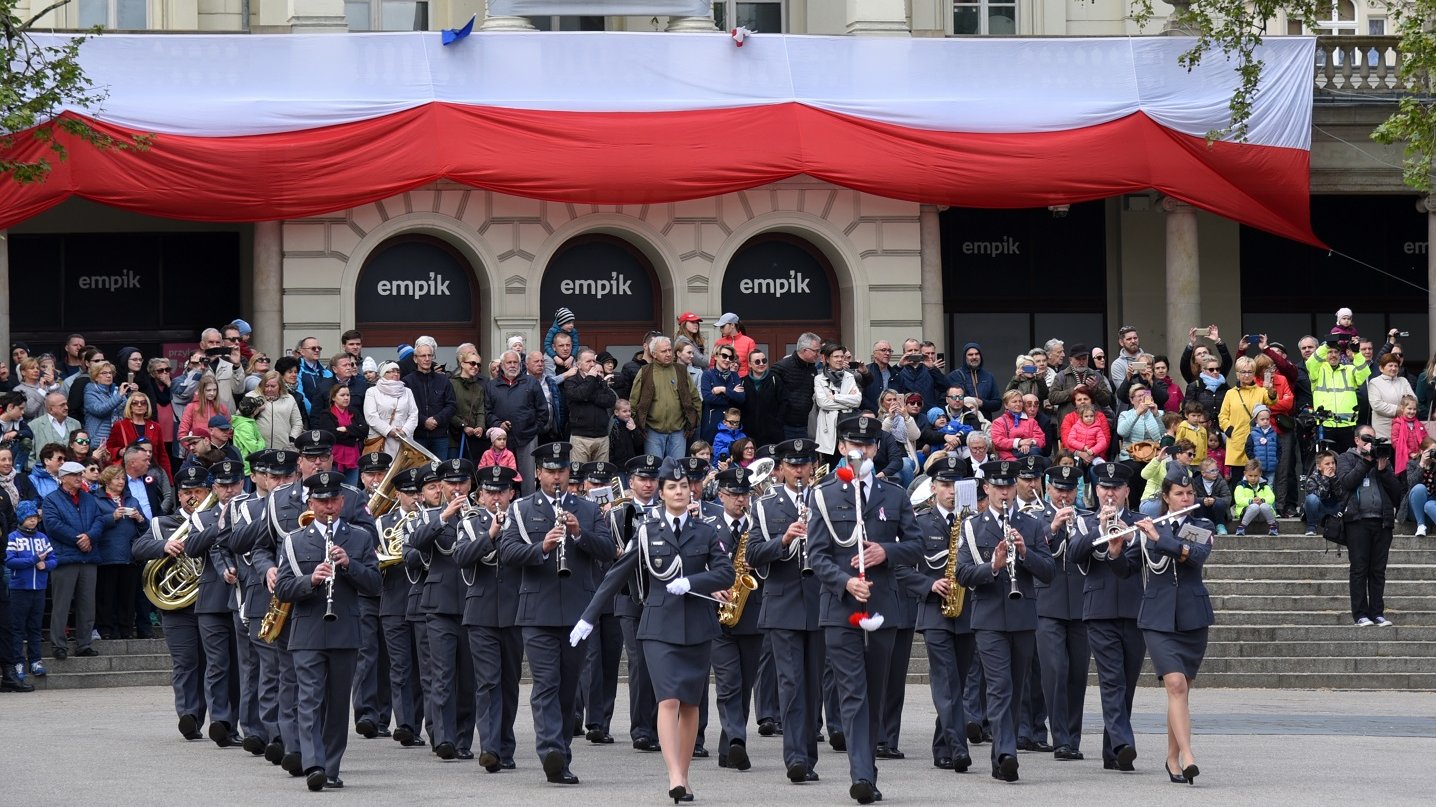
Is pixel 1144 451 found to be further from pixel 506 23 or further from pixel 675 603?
pixel 675 603

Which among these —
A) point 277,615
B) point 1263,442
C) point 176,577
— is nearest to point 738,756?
point 277,615

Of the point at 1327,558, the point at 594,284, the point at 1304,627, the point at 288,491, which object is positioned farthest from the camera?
the point at 594,284

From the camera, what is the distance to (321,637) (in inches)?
601

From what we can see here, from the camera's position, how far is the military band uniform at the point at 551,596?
614 inches

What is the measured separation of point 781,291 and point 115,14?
9395 mm

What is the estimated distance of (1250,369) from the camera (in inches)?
1031

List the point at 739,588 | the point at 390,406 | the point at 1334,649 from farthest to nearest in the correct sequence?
the point at 390,406 → the point at 1334,649 → the point at 739,588

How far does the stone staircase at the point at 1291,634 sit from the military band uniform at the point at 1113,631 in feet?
22.0

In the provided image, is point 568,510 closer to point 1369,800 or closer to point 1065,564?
point 1065,564

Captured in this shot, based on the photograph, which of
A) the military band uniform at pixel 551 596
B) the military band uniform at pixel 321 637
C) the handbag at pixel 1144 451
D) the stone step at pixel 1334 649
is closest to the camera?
the military band uniform at pixel 321 637

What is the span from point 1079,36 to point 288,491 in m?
19.3

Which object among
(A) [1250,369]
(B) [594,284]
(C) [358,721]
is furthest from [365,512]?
(B) [594,284]

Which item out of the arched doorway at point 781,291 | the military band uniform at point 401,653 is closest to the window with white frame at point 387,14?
the arched doorway at point 781,291

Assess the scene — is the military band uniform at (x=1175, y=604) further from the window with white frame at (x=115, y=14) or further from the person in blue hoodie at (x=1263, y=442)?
the window with white frame at (x=115, y=14)
